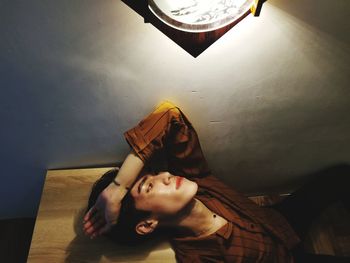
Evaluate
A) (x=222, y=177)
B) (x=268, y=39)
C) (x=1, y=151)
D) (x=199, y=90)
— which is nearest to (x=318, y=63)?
(x=268, y=39)

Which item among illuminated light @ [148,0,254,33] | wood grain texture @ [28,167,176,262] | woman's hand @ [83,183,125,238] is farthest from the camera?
wood grain texture @ [28,167,176,262]

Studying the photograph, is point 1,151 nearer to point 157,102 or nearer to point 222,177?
point 157,102

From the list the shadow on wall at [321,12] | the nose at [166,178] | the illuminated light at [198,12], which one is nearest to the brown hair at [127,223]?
the nose at [166,178]

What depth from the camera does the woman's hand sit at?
1.09 meters

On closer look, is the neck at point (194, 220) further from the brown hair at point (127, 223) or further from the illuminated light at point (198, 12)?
the illuminated light at point (198, 12)

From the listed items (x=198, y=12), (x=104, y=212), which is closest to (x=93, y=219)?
(x=104, y=212)

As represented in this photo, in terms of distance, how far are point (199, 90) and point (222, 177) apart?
0.57 meters

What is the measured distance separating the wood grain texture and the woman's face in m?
0.17

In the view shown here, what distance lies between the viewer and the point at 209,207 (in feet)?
4.14

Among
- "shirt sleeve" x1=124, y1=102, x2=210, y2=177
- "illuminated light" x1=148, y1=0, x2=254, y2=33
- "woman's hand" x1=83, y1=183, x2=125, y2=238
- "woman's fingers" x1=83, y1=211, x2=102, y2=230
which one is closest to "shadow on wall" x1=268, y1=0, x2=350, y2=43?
"illuminated light" x1=148, y1=0, x2=254, y2=33

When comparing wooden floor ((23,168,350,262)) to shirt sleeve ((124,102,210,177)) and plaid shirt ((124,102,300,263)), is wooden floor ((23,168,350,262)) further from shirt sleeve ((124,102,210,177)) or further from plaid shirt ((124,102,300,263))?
shirt sleeve ((124,102,210,177))

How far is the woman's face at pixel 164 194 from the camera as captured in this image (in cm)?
111

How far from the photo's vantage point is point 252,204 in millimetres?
1352

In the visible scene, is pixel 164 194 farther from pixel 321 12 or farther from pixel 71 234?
pixel 321 12
